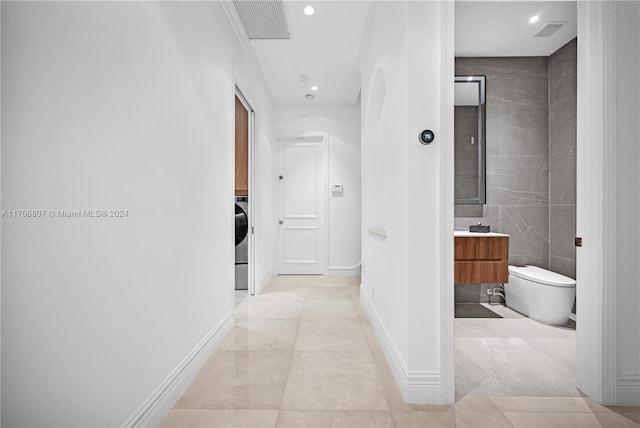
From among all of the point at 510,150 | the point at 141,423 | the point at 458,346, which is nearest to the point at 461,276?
the point at 458,346

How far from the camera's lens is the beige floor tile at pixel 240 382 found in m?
1.74

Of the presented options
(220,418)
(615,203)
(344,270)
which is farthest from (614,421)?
(344,270)

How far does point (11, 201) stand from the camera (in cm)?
99

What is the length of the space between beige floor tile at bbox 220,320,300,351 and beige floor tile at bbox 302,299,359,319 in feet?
0.92

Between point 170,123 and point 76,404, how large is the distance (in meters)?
1.28

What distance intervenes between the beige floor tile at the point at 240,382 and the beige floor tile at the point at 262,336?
0.09m

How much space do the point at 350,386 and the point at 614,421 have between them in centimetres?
124

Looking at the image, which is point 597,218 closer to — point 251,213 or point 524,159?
point 524,159

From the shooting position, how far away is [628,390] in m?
1.72

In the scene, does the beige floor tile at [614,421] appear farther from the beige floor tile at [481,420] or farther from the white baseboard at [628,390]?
the beige floor tile at [481,420]

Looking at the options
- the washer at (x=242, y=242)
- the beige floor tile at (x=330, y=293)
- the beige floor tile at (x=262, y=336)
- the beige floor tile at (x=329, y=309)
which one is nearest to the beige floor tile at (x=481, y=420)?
the beige floor tile at (x=262, y=336)

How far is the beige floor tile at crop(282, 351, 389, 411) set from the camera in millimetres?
1729

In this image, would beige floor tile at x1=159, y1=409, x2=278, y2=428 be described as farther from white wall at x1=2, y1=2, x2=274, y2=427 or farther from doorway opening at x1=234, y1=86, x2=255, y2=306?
doorway opening at x1=234, y1=86, x2=255, y2=306

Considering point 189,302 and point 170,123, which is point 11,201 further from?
point 189,302
